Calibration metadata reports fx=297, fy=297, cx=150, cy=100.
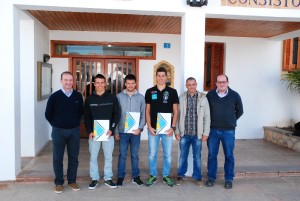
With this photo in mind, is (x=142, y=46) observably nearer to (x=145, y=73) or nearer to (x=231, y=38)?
(x=145, y=73)

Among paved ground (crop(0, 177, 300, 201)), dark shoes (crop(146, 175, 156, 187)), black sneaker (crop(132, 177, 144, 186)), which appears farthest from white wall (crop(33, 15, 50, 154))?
dark shoes (crop(146, 175, 156, 187))

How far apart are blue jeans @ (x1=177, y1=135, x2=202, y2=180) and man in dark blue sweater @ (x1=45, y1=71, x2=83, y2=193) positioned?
161 centimetres

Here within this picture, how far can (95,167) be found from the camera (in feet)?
14.5

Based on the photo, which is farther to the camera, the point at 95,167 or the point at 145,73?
the point at 145,73

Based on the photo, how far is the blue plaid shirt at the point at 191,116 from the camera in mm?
4461

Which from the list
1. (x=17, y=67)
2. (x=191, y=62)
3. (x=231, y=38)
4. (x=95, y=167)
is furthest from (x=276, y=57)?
(x=17, y=67)

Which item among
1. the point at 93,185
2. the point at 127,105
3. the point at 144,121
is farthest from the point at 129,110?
the point at 93,185

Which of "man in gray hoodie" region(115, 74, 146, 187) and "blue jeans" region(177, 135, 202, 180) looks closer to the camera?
"man in gray hoodie" region(115, 74, 146, 187)

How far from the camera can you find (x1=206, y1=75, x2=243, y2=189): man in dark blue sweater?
4.47m

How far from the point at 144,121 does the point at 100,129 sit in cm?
68

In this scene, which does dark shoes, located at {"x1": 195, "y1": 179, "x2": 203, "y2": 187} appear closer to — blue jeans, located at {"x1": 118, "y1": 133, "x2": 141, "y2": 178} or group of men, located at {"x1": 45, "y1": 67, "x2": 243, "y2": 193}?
group of men, located at {"x1": 45, "y1": 67, "x2": 243, "y2": 193}

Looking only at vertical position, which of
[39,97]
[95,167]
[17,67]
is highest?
[17,67]

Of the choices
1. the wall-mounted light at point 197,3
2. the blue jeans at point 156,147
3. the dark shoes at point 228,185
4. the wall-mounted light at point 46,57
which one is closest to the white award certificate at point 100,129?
the blue jeans at point 156,147

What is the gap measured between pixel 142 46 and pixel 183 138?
145 inches
